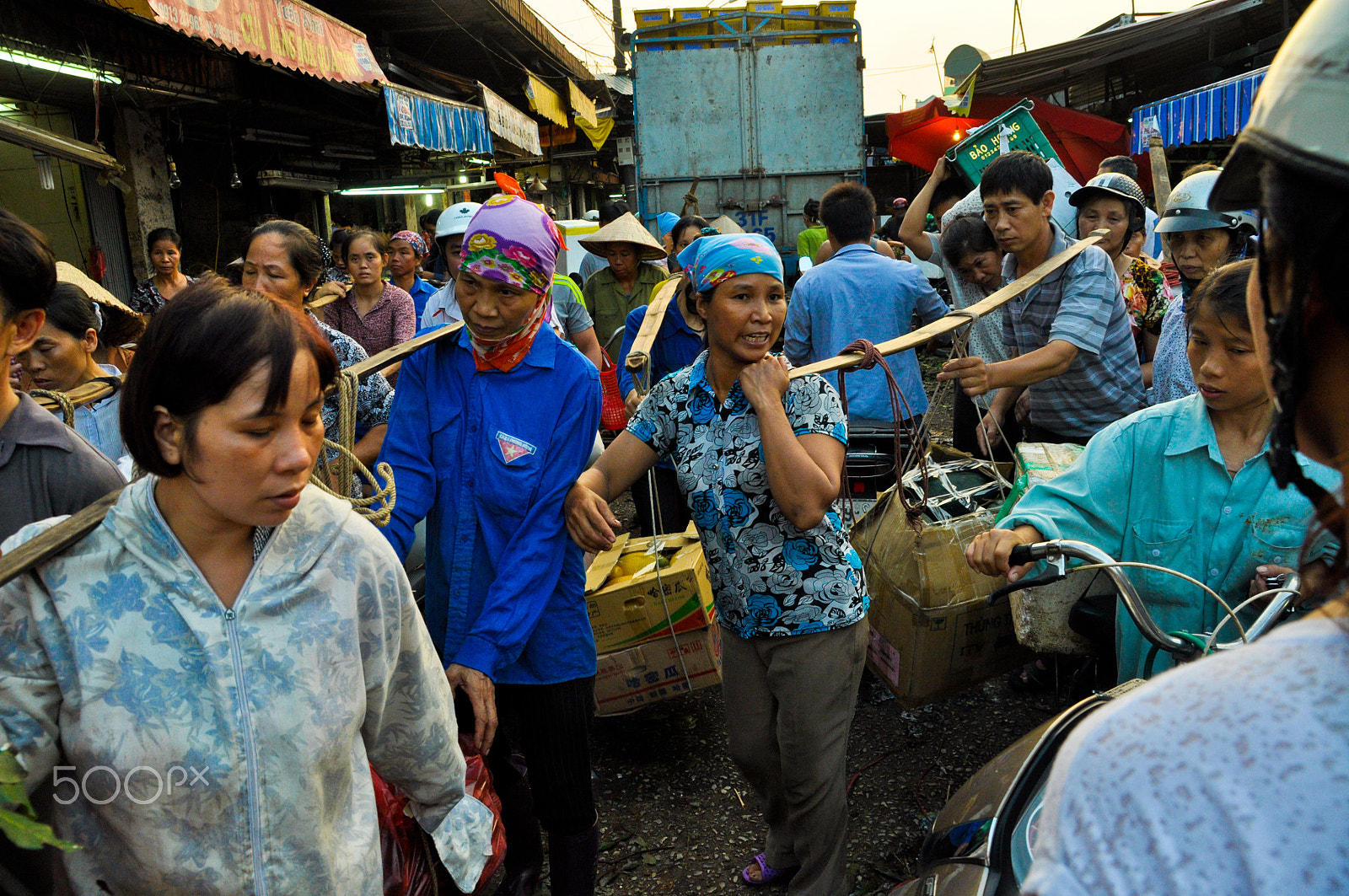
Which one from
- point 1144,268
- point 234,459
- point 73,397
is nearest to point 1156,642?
point 234,459

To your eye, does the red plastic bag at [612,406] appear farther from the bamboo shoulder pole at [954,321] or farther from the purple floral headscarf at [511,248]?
the purple floral headscarf at [511,248]

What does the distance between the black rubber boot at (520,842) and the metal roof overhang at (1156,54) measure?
1215 cm

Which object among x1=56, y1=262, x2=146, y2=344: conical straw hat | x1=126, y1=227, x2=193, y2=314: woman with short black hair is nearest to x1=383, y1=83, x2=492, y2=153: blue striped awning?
x1=126, y1=227, x2=193, y2=314: woman with short black hair

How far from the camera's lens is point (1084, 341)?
346 cm

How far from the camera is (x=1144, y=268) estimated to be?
180 inches

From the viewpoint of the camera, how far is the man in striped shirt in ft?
11.3

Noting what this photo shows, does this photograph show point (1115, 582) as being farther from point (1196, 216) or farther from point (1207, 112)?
point (1207, 112)

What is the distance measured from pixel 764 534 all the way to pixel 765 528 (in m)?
0.02

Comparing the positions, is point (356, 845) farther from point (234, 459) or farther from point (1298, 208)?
point (1298, 208)

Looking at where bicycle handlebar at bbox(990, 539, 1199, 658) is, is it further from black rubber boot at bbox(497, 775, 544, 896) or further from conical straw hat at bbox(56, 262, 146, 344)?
conical straw hat at bbox(56, 262, 146, 344)

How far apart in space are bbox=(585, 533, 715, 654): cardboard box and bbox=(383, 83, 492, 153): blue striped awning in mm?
5830

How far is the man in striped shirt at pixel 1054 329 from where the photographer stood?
3453 mm

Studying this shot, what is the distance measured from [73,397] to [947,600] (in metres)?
2.57

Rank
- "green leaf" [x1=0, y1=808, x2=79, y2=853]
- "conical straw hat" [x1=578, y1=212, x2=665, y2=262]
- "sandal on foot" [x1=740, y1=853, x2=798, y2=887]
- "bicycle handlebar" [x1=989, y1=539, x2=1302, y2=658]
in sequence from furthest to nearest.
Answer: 1. "conical straw hat" [x1=578, y1=212, x2=665, y2=262]
2. "sandal on foot" [x1=740, y1=853, x2=798, y2=887]
3. "bicycle handlebar" [x1=989, y1=539, x2=1302, y2=658]
4. "green leaf" [x1=0, y1=808, x2=79, y2=853]
